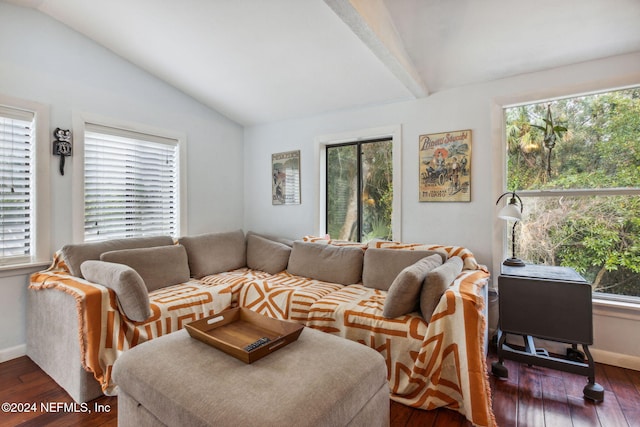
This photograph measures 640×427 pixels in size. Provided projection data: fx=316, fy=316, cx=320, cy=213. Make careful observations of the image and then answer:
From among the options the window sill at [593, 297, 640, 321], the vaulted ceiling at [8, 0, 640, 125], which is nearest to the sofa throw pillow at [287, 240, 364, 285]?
the vaulted ceiling at [8, 0, 640, 125]

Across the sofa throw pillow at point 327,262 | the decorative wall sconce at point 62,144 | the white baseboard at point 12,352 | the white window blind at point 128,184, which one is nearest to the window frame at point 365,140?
the sofa throw pillow at point 327,262

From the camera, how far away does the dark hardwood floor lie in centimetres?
170

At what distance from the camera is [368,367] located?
1343 mm

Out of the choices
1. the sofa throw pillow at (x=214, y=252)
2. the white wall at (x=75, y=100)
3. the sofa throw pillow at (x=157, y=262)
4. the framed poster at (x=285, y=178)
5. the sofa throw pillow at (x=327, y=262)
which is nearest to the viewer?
the white wall at (x=75, y=100)

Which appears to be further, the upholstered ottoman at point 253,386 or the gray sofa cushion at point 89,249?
the gray sofa cushion at point 89,249

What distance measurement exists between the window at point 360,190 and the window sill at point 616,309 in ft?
5.57

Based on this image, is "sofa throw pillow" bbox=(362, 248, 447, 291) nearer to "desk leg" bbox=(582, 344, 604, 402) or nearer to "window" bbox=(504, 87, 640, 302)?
"window" bbox=(504, 87, 640, 302)

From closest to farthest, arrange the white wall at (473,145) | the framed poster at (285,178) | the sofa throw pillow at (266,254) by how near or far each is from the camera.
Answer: the white wall at (473,145)
the sofa throw pillow at (266,254)
the framed poster at (285,178)

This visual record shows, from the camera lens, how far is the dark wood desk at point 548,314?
1.93m

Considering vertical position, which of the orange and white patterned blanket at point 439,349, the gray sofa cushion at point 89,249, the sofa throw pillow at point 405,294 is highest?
the gray sofa cushion at point 89,249

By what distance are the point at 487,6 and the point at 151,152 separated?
10.3 feet

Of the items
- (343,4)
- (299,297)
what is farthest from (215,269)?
(343,4)

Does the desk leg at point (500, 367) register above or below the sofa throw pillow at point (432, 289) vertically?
below

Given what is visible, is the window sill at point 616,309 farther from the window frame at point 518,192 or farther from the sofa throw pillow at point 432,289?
the sofa throw pillow at point 432,289
